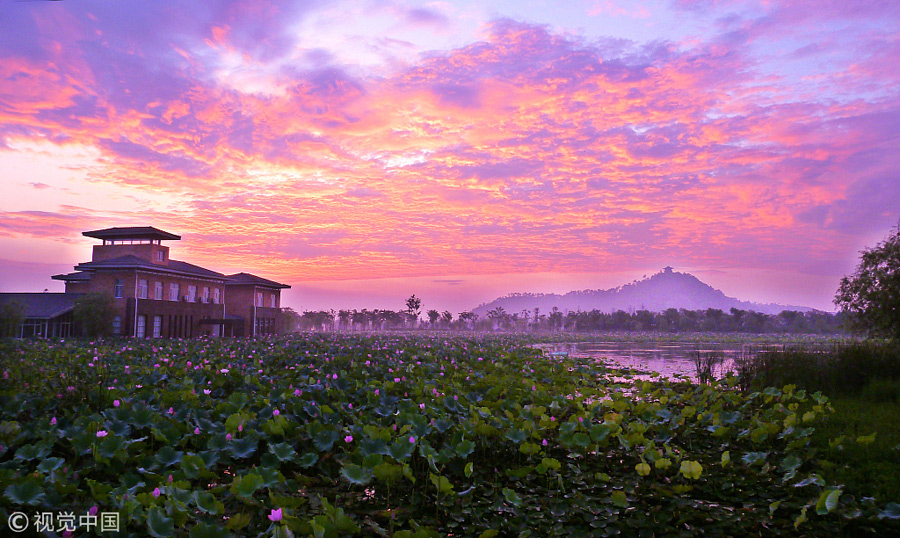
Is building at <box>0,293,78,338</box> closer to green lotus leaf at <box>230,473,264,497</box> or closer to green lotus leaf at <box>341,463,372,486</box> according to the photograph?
green lotus leaf at <box>230,473,264,497</box>

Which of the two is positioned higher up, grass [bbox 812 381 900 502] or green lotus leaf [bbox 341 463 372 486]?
green lotus leaf [bbox 341 463 372 486]

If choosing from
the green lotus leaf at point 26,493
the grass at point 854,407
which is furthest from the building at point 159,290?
the grass at point 854,407

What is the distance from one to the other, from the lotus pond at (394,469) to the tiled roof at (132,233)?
22.8 metres

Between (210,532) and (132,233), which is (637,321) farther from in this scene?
(210,532)

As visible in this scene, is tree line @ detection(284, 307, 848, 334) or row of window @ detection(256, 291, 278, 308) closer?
row of window @ detection(256, 291, 278, 308)

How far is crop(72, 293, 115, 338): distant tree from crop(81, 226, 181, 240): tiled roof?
5362 millimetres

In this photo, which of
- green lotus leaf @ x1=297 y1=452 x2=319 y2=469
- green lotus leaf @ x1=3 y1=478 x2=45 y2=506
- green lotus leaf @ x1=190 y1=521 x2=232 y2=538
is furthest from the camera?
green lotus leaf @ x1=297 y1=452 x2=319 y2=469

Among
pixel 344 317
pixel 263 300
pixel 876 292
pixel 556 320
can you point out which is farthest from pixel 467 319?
pixel 876 292

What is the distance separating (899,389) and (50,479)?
42.7 ft

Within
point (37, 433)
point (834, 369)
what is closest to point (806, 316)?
point (834, 369)

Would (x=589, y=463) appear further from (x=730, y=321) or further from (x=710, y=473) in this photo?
(x=730, y=321)

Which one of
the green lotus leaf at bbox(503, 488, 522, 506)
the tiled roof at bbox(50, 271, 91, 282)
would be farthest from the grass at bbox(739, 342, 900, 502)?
the tiled roof at bbox(50, 271, 91, 282)

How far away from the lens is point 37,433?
16.5 ft

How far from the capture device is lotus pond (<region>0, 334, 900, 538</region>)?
3.85 metres
